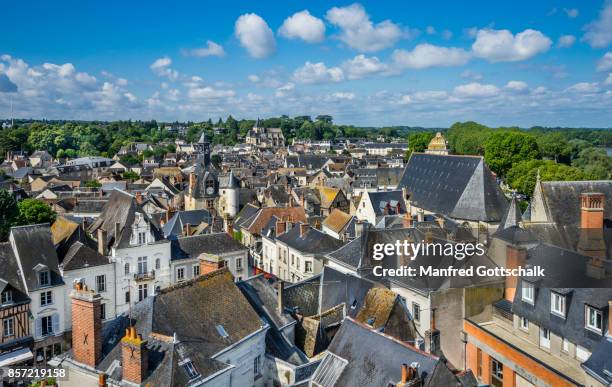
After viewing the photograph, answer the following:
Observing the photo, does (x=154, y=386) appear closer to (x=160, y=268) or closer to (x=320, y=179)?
(x=160, y=268)

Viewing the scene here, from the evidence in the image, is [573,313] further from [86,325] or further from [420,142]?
[420,142]

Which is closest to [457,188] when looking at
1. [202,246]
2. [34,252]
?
[202,246]

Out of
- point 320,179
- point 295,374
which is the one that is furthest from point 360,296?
point 320,179

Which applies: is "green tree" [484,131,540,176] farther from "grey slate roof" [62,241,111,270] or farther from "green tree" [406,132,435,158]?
"grey slate roof" [62,241,111,270]

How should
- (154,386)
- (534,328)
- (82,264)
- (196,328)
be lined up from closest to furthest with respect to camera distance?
(154,386) < (196,328) < (534,328) < (82,264)

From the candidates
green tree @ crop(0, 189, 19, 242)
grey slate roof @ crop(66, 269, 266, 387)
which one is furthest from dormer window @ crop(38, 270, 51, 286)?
green tree @ crop(0, 189, 19, 242)

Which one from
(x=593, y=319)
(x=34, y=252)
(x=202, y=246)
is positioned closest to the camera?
(x=593, y=319)

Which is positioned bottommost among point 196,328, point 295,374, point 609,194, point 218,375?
point 295,374
